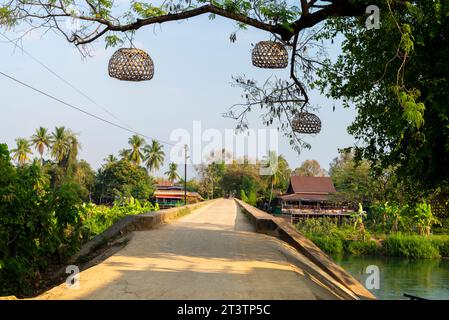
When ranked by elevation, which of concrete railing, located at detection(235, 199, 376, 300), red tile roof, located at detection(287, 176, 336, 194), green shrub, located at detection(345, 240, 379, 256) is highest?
red tile roof, located at detection(287, 176, 336, 194)

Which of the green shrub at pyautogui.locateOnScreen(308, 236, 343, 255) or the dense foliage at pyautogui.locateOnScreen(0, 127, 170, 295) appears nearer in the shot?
the dense foliage at pyautogui.locateOnScreen(0, 127, 170, 295)

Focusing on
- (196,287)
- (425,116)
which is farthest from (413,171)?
(196,287)

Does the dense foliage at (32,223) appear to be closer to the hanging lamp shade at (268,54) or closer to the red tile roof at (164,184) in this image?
the hanging lamp shade at (268,54)

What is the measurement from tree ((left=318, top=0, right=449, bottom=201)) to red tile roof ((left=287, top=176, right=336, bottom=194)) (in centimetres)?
4384

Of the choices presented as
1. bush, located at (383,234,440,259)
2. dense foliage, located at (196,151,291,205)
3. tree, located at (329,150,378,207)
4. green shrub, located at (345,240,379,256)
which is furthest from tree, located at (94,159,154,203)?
bush, located at (383,234,440,259)

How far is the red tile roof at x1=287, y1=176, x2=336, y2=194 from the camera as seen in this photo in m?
54.0

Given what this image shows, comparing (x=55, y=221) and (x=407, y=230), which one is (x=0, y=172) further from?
(x=407, y=230)

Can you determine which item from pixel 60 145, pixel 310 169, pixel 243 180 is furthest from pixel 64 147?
pixel 310 169

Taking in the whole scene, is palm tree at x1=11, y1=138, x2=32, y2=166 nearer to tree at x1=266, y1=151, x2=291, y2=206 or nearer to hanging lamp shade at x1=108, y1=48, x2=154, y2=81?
tree at x1=266, y1=151, x2=291, y2=206

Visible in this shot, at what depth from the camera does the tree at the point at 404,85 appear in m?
6.96

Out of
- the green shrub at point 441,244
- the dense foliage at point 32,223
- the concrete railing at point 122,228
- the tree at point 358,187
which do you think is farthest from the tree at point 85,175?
the dense foliage at point 32,223

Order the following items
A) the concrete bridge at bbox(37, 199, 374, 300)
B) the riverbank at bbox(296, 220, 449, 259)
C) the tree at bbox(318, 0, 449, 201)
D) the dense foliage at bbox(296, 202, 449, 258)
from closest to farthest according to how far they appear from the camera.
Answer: the concrete bridge at bbox(37, 199, 374, 300)
the tree at bbox(318, 0, 449, 201)
the riverbank at bbox(296, 220, 449, 259)
the dense foliage at bbox(296, 202, 449, 258)

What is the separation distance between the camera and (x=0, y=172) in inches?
298
